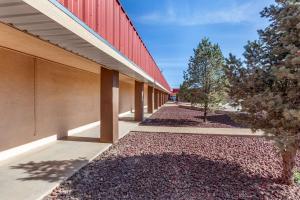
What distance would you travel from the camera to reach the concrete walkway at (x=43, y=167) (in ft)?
14.1

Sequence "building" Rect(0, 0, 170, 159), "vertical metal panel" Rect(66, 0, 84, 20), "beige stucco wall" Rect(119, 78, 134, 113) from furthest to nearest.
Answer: "beige stucco wall" Rect(119, 78, 134, 113) < "vertical metal panel" Rect(66, 0, 84, 20) < "building" Rect(0, 0, 170, 159)

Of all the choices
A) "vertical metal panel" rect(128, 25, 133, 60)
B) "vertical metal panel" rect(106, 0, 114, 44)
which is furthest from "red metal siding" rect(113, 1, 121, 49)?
"vertical metal panel" rect(128, 25, 133, 60)

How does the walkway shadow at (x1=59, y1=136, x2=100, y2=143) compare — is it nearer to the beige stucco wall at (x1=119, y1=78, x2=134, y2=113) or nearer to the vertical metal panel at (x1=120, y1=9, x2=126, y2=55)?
the vertical metal panel at (x1=120, y1=9, x2=126, y2=55)

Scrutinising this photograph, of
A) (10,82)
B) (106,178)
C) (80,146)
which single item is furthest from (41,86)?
(106,178)

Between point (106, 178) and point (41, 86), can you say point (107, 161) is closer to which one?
point (106, 178)

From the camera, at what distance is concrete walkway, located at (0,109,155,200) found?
4298mm

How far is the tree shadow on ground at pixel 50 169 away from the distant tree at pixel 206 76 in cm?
1018

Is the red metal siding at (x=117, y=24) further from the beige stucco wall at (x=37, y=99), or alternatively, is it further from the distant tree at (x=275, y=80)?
the distant tree at (x=275, y=80)

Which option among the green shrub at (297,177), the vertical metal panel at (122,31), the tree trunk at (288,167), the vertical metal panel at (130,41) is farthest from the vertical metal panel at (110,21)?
the green shrub at (297,177)

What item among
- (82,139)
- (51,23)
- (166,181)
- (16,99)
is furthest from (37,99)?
(166,181)

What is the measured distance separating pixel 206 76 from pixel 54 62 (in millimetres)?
9320

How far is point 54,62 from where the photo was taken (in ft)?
29.4

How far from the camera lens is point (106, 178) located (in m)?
5.11

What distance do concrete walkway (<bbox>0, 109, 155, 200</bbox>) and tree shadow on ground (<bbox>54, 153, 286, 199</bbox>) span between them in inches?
12.8
